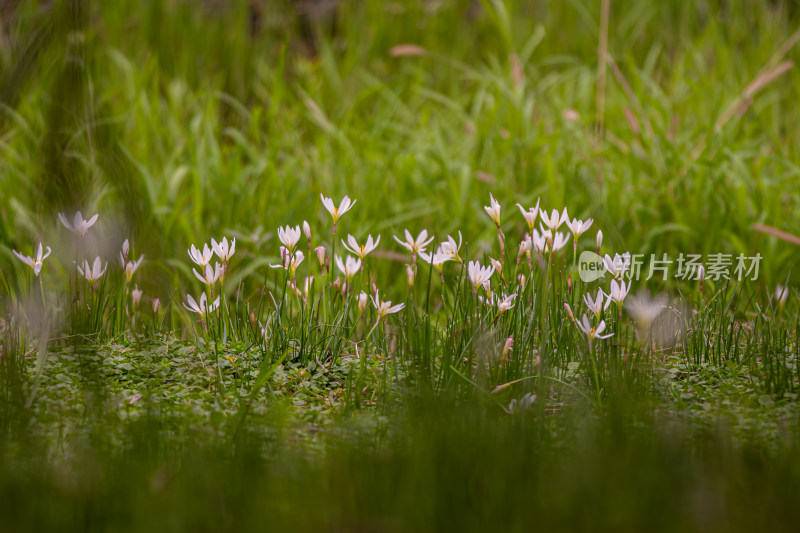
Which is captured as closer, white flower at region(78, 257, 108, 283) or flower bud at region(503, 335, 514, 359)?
flower bud at region(503, 335, 514, 359)

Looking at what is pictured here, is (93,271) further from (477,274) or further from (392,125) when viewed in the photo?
(392,125)

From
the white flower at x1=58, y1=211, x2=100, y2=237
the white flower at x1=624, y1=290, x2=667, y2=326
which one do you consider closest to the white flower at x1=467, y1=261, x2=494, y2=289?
the white flower at x1=624, y1=290, x2=667, y2=326

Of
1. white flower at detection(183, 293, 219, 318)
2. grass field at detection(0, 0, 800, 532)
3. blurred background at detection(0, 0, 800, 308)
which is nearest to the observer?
grass field at detection(0, 0, 800, 532)

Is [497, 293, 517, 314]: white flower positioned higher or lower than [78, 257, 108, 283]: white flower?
lower

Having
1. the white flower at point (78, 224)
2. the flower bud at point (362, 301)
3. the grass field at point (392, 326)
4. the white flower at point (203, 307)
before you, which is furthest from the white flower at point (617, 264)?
the white flower at point (78, 224)

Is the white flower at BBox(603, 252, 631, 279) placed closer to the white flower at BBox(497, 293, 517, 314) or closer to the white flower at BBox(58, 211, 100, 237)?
the white flower at BBox(497, 293, 517, 314)

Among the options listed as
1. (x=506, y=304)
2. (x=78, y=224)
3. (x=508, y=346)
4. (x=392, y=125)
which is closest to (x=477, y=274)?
(x=506, y=304)
